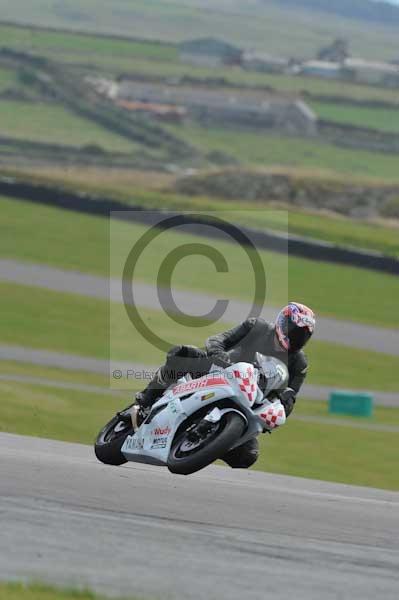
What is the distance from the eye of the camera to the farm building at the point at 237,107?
103 metres

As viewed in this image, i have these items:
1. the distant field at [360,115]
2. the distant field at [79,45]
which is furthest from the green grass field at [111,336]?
the distant field at [79,45]

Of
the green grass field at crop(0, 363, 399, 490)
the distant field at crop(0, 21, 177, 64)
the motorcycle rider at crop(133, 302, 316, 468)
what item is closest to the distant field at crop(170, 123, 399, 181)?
the distant field at crop(0, 21, 177, 64)

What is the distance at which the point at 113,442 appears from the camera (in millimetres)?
10852

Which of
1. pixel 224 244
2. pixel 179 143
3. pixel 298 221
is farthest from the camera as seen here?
pixel 179 143

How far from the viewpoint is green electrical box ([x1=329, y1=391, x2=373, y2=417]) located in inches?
777

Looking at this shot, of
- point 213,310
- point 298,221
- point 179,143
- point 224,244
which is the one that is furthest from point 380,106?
point 213,310

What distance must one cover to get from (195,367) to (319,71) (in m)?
137

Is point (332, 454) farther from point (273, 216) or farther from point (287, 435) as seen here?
point (273, 216)

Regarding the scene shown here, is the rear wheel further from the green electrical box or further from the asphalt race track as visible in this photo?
the green electrical box

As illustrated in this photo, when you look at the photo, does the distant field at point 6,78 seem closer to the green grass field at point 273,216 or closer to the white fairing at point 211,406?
the green grass field at point 273,216

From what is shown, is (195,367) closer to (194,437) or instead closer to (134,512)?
(194,437)

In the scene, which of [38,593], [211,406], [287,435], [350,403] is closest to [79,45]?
[350,403]

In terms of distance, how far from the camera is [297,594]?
621 centimetres

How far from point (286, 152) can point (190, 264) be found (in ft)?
198
